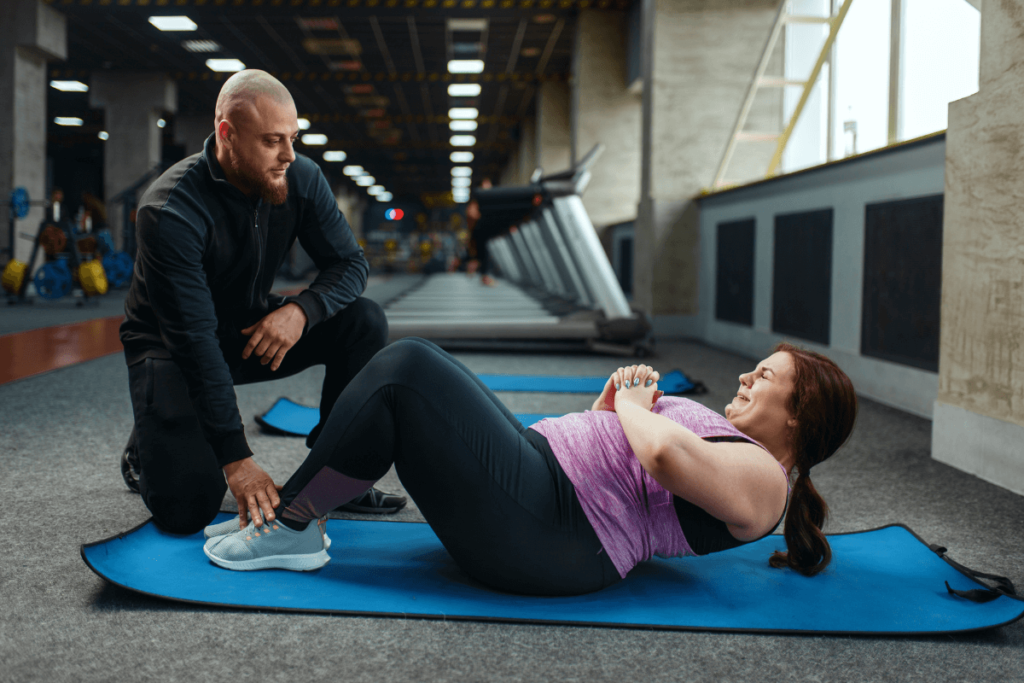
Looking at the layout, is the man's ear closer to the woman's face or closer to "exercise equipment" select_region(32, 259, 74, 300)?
the woman's face

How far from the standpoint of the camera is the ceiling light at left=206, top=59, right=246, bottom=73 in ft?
41.6

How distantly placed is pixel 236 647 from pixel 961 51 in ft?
11.4

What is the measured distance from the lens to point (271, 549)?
147 cm

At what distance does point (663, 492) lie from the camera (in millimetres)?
1299

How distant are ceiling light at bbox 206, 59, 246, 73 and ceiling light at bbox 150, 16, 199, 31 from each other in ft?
5.29

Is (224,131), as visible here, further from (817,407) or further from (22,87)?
(22,87)

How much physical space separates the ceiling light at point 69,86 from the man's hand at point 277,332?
1547 cm

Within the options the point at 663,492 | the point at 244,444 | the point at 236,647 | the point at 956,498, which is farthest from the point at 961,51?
the point at 236,647

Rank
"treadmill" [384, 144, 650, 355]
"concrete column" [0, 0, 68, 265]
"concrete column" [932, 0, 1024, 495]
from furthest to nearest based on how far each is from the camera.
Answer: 1. "concrete column" [0, 0, 68, 265]
2. "treadmill" [384, 144, 650, 355]
3. "concrete column" [932, 0, 1024, 495]

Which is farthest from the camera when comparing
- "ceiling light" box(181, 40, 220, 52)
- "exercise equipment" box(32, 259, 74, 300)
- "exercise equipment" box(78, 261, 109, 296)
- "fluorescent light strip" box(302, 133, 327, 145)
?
"fluorescent light strip" box(302, 133, 327, 145)

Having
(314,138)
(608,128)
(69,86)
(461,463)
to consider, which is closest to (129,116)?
(69,86)

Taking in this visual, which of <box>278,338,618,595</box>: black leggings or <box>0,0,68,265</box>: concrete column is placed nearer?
<box>278,338,618,595</box>: black leggings

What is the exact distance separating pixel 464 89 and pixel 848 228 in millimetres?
11493

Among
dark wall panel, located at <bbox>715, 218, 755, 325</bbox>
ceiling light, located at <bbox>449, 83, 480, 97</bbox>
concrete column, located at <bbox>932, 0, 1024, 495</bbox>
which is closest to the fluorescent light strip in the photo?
ceiling light, located at <bbox>449, 83, 480, 97</bbox>
